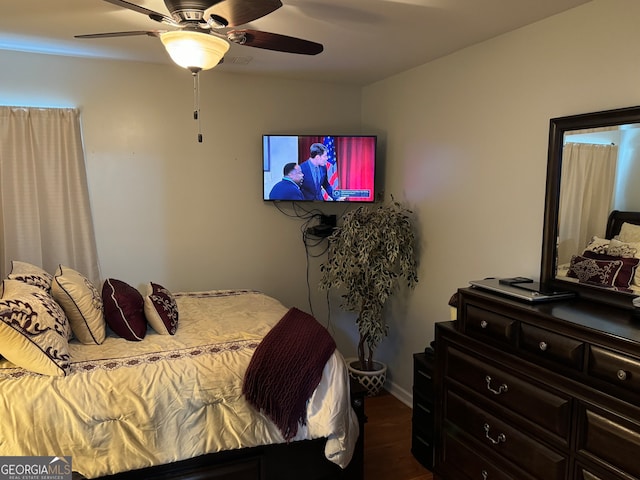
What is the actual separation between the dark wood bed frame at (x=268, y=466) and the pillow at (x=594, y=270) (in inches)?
48.3

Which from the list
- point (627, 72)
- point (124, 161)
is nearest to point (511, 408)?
point (627, 72)

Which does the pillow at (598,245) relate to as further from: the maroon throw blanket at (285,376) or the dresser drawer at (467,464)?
the maroon throw blanket at (285,376)

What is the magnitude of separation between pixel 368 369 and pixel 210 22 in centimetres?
279

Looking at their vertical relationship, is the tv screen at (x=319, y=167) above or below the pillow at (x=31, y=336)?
above

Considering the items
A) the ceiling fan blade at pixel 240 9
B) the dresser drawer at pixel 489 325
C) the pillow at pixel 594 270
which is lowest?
the dresser drawer at pixel 489 325

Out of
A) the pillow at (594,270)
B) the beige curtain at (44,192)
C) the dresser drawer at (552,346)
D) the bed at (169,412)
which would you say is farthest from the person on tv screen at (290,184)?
the dresser drawer at (552,346)

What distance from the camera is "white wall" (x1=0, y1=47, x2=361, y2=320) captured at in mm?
3326

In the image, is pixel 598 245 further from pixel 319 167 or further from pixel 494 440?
pixel 319 167

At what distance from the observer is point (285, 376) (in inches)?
85.7

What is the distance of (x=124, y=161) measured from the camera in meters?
3.45

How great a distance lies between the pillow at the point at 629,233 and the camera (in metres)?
1.99

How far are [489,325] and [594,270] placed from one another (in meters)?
0.55

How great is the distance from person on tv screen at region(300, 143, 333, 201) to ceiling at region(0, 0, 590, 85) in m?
0.65

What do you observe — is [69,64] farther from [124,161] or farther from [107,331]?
[107,331]
